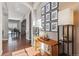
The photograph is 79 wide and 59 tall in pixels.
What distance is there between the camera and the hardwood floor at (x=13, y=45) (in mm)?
1854

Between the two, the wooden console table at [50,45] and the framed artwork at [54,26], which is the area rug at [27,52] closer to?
the wooden console table at [50,45]

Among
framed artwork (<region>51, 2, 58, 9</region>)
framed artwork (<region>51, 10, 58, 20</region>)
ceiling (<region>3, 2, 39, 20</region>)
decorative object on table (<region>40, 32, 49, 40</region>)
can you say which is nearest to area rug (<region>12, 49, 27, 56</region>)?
decorative object on table (<region>40, 32, 49, 40</region>)

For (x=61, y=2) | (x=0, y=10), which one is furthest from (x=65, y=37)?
(x=0, y=10)

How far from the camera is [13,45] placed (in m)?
1.87

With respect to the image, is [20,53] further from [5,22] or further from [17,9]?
[17,9]

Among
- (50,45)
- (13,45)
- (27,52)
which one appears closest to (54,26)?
(50,45)

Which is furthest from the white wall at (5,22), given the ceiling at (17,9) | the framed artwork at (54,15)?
the framed artwork at (54,15)

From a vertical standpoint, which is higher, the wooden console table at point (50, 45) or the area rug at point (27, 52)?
the wooden console table at point (50, 45)

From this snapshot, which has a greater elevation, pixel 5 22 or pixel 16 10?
pixel 16 10

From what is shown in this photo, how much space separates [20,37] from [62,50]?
647 mm

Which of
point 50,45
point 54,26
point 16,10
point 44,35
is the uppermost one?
point 16,10

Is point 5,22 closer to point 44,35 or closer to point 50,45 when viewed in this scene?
point 44,35

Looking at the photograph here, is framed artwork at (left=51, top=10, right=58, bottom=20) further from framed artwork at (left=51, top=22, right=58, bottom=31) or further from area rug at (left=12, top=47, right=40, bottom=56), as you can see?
area rug at (left=12, top=47, right=40, bottom=56)

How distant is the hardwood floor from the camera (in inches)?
73.0
